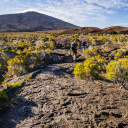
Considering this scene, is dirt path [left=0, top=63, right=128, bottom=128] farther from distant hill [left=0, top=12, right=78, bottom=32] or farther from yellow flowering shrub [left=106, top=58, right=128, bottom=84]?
distant hill [left=0, top=12, right=78, bottom=32]

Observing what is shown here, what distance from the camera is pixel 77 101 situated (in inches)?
148

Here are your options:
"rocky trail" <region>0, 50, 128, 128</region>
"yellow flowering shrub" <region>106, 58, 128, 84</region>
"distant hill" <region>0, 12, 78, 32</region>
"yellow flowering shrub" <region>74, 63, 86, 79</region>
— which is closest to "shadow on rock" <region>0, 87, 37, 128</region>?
"rocky trail" <region>0, 50, 128, 128</region>

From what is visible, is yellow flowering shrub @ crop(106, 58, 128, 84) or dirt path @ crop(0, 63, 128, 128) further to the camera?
yellow flowering shrub @ crop(106, 58, 128, 84)

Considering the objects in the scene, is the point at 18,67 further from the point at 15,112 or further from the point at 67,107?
the point at 67,107

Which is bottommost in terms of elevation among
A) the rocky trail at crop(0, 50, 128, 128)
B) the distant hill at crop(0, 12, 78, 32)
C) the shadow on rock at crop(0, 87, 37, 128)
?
the shadow on rock at crop(0, 87, 37, 128)

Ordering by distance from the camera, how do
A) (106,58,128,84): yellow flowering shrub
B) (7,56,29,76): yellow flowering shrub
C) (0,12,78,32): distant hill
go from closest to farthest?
(106,58,128,84): yellow flowering shrub < (7,56,29,76): yellow flowering shrub < (0,12,78,32): distant hill

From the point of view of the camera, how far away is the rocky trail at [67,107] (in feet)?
9.49

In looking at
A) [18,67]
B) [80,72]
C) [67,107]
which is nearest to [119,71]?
[80,72]

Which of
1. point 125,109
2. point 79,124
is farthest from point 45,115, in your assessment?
point 125,109

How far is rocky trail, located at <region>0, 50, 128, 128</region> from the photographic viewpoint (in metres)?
2.89

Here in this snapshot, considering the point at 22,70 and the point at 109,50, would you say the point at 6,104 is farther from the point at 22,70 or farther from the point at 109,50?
the point at 109,50

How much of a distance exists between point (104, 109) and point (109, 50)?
37.0 feet

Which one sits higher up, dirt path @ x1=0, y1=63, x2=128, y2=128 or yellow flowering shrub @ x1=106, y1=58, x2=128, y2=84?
yellow flowering shrub @ x1=106, y1=58, x2=128, y2=84

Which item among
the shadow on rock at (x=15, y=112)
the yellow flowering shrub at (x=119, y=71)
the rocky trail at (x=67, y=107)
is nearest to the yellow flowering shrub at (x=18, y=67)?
the rocky trail at (x=67, y=107)
